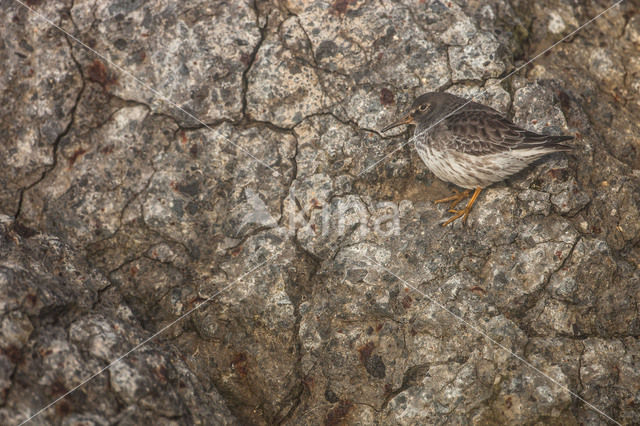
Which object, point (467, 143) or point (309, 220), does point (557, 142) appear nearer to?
point (467, 143)

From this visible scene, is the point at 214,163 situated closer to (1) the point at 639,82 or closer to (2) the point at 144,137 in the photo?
(2) the point at 144,137

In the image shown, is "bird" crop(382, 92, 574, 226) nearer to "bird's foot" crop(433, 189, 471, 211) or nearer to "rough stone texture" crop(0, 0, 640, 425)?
"bird's foot" crop(433, 189, 471, 211)

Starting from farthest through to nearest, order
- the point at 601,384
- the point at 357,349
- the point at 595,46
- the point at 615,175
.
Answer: the point at 595,46, the point at 615,175, the point at 357,349, the point at 601,384

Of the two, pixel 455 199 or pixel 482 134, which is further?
pixel 455 199

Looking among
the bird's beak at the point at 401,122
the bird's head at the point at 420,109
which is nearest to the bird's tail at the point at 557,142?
the bird's head at the point at 420,109

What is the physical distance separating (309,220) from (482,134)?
4.64 ft

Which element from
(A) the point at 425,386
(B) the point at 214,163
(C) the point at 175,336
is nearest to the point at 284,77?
(B) the point at 214,163

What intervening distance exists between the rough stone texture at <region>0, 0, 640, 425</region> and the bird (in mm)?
164

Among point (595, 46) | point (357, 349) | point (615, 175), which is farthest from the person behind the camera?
point (595, 46)

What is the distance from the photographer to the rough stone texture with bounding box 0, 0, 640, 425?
353 centimetres

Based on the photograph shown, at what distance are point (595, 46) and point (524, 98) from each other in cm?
102

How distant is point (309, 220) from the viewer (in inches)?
164

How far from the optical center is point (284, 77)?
4.50 metres

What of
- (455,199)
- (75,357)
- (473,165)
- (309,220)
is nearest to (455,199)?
(455,199)
